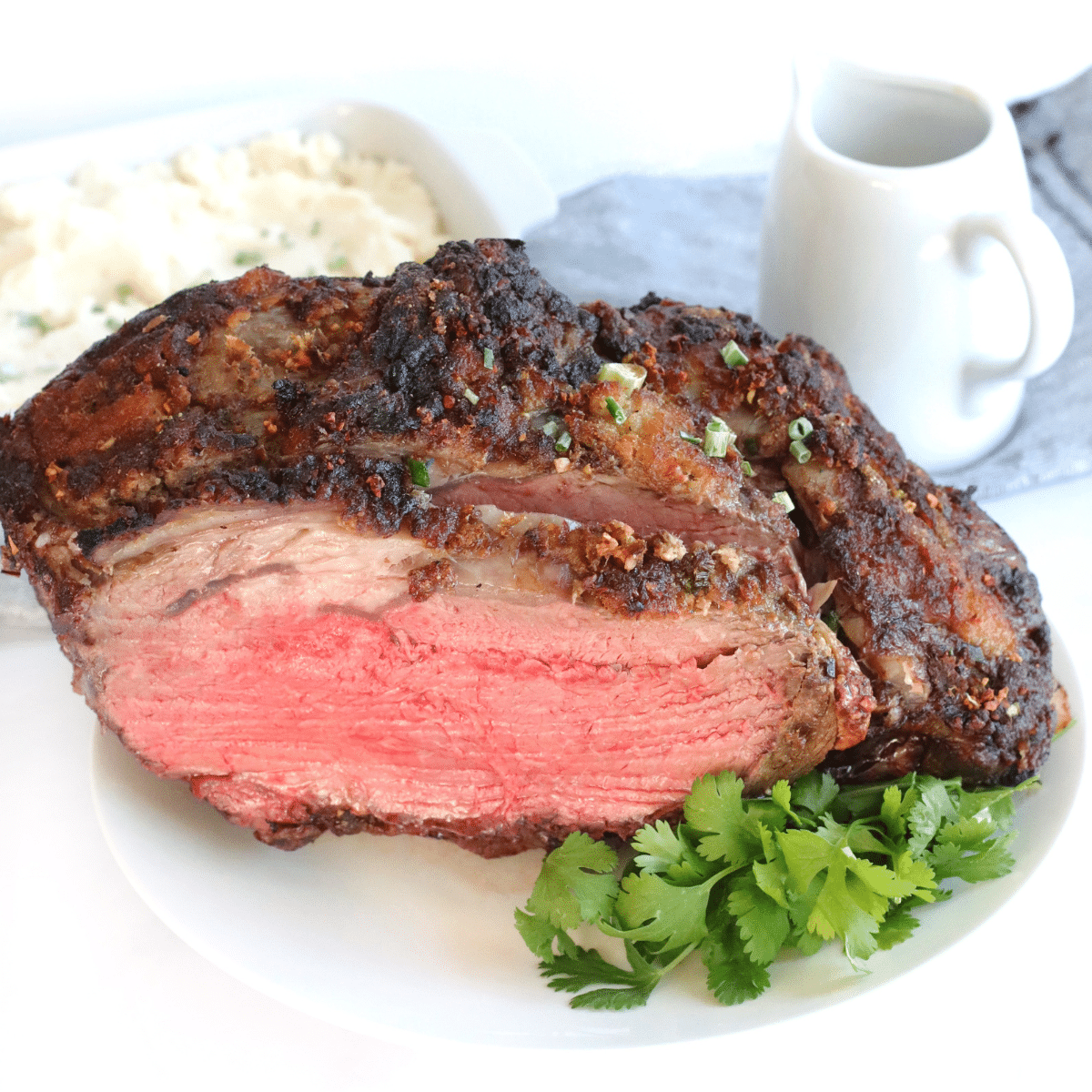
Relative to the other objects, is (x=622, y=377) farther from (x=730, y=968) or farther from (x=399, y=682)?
(x=730, y=968)

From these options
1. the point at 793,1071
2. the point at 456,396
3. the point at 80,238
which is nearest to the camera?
the point at 456,396

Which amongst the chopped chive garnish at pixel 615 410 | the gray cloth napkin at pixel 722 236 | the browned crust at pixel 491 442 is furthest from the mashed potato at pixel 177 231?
the chopped chive garnish at pixel 615 410

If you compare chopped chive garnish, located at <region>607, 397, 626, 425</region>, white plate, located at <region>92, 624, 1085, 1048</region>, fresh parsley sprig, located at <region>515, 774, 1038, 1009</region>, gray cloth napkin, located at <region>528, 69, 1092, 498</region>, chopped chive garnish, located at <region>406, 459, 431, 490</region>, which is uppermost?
chopped chive garnish, located at <region>607, 397, 626, 425</region>

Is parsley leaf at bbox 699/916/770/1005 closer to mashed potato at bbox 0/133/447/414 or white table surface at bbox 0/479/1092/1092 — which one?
white table surface at bbox 0/479/1092/1092

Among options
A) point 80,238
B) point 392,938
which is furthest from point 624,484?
point 80,238

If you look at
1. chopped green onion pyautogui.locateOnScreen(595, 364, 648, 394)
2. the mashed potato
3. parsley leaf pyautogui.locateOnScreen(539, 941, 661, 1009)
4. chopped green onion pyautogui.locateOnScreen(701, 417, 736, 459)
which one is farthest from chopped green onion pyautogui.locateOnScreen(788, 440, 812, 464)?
the mashed potato

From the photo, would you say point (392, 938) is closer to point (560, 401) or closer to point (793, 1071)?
point (793, 1071)
